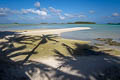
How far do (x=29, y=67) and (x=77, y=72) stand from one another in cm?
226

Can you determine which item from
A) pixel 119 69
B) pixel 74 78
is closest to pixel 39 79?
pixel 74 78

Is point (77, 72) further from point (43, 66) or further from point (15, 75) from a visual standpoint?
point (15, 75)

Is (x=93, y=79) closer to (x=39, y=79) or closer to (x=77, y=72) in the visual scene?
(x=77, y=72)

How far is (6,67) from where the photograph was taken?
13.6 ft

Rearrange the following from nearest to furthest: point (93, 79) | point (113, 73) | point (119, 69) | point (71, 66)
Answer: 1. point (93, 79)
2. point (113, 73)
3. point (119, 69)
4. point (71, 66)

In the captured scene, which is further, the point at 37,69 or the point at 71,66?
the point at 71,66

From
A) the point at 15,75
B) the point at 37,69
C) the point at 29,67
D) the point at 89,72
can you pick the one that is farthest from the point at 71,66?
the point at 15,75

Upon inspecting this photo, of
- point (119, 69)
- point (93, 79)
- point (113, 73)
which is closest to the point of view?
point (93, 79)

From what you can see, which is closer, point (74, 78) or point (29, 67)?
point (74, 78)

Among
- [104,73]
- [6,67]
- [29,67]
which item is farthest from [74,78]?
[6,67]

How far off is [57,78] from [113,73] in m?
2.33

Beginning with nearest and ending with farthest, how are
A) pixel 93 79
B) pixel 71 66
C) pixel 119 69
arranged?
1. pixel 93 79
2. pixel 119 69
3. pixel 71 66

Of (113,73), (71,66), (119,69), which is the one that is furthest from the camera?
(71,66)

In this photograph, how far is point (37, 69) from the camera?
4.04m
